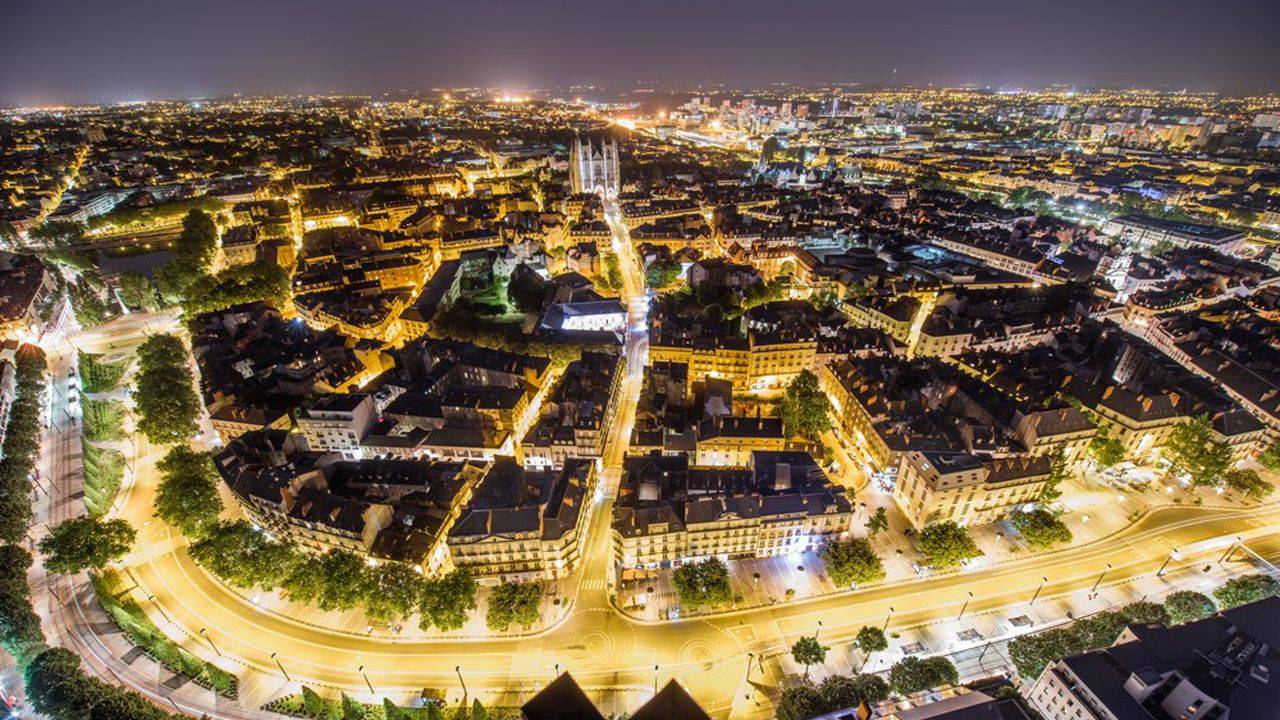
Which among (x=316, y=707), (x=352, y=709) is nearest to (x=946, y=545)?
(x=352, y=709)

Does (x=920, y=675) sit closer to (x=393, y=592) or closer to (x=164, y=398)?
(x=393, y=592)

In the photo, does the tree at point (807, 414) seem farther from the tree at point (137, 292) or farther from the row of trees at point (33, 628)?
the tree at point (137, 292)

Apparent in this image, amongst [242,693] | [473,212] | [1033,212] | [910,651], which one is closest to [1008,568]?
[910,651]

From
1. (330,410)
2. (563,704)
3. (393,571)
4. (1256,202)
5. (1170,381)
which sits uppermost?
(1256,202)

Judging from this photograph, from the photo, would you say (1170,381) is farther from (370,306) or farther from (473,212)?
(473,212)

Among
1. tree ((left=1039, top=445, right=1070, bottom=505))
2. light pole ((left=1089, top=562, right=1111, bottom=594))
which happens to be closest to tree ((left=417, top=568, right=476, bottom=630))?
light pole ((left=1089, top=562, right=1111, bottom=594))

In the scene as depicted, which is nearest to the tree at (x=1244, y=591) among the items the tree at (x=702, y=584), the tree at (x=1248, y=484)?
the tree at (x=1248, y=484)
